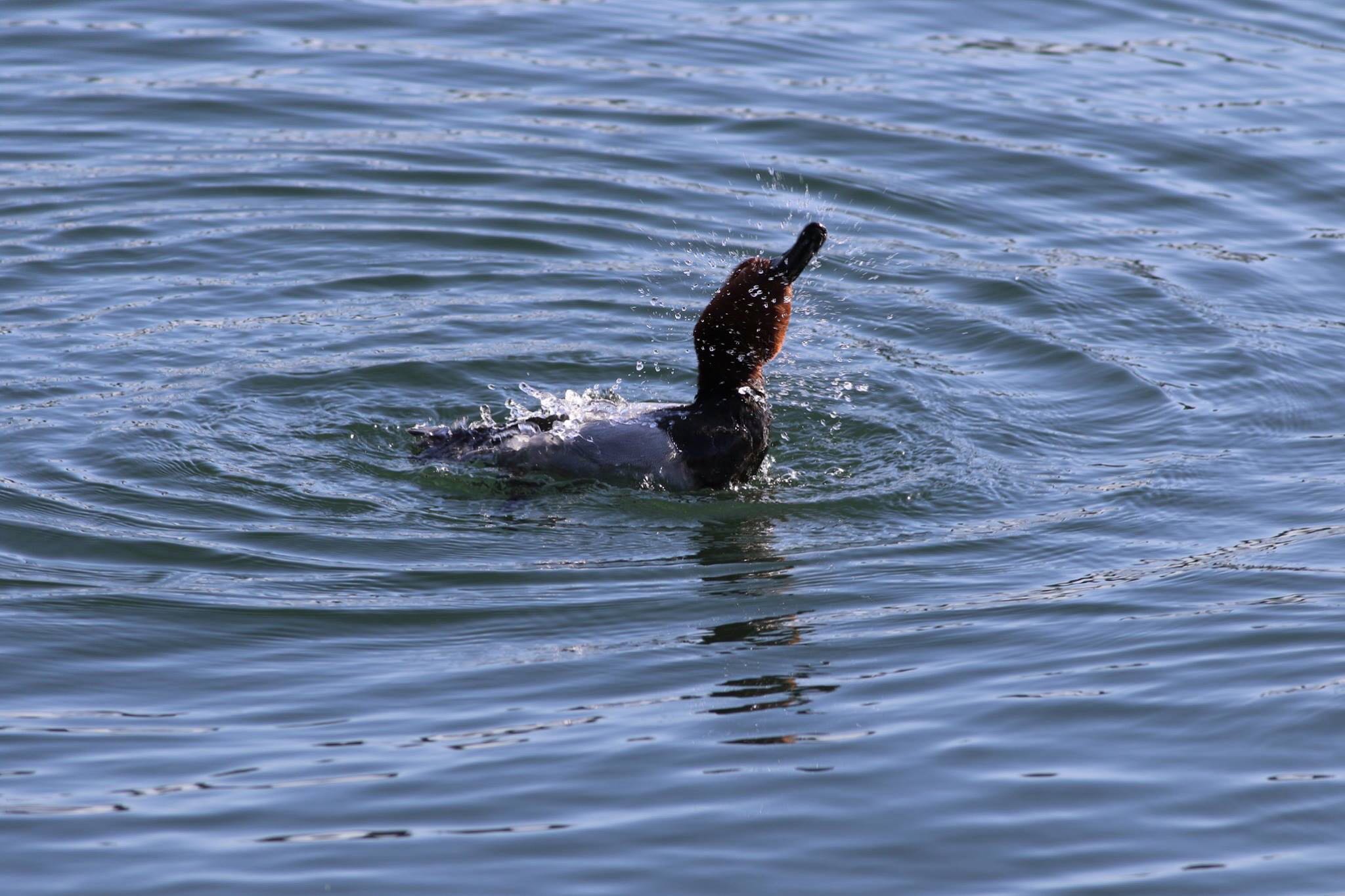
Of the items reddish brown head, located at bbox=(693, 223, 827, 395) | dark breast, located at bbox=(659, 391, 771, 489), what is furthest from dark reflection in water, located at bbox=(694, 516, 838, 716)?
reddish brown head, located at bbox=(693, 223, 827, 395)

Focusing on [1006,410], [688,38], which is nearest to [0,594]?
[1006,410]

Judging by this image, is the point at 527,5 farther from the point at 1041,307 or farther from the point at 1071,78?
the point at 1041,307

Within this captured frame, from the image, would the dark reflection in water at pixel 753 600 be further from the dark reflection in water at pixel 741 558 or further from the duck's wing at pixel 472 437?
the duck's wing at pixel 472 437

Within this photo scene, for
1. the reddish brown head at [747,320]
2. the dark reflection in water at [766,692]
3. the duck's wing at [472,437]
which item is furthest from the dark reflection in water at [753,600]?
the duck's wing at [472,437]

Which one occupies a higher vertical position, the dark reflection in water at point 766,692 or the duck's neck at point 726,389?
the duck's neck at point 726,389

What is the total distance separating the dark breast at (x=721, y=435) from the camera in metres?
8.09

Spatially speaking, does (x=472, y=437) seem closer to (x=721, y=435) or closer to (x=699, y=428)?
(x=699, y=428)

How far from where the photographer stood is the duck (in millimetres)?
8094

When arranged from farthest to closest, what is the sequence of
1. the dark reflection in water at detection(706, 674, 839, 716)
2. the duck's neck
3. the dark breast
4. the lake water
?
1. the duck's neck
2. the dark breast
3. the dark reflection in water at detection(706, 674, 839, 716)
4. the lake water

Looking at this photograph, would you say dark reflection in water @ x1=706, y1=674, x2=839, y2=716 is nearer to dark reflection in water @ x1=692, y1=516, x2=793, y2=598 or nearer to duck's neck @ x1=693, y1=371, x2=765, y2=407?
dark reflection in water @ x1=692, y1=516, x2=793, y2=598

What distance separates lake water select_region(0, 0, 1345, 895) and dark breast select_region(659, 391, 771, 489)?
0.15m

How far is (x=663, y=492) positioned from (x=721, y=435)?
0.39 m

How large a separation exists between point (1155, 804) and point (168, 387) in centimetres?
567

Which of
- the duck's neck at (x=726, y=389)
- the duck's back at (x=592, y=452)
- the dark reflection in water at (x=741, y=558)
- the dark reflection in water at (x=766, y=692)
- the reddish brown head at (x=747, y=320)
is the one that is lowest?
the dark reflection in water at (x=766, y=692)
